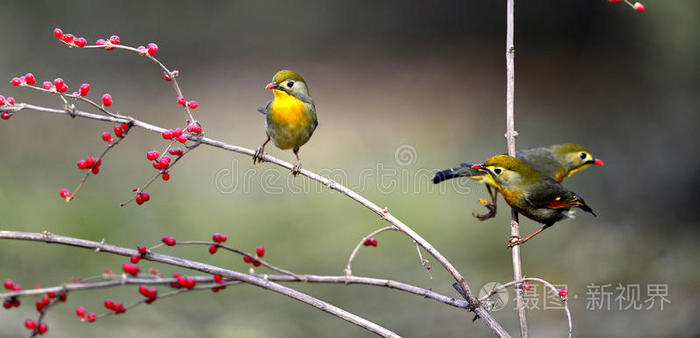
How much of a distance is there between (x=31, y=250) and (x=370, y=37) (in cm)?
494

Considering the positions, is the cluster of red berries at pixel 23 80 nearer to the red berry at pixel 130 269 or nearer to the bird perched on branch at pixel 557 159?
the red berry at pixel 130 269

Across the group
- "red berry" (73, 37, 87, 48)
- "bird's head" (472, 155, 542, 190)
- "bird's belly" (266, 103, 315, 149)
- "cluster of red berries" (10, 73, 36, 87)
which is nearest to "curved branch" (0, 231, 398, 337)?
"cluster of red berries" (10, 73, 36, 87)

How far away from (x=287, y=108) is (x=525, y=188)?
43.9 inches

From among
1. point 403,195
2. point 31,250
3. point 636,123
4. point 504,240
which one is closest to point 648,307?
point 504,240

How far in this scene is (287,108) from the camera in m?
2.85

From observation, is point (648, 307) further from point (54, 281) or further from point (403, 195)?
point (54, 281)

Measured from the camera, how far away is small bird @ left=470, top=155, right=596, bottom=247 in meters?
2.42

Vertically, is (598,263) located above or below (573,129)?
below

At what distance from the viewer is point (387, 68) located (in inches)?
315

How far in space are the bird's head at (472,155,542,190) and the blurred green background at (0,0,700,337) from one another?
1828mm

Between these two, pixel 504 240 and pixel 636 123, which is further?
pixel 636 123

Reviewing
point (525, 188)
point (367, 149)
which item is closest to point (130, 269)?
point (525, 188)

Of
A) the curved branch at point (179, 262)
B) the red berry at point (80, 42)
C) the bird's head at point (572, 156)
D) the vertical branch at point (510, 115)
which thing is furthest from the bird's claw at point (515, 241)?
→ the red berry at point (80, 42)

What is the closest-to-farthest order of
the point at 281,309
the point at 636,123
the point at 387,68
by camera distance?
the point at 281,309 → the point at 636,123 → the point at 387,68
